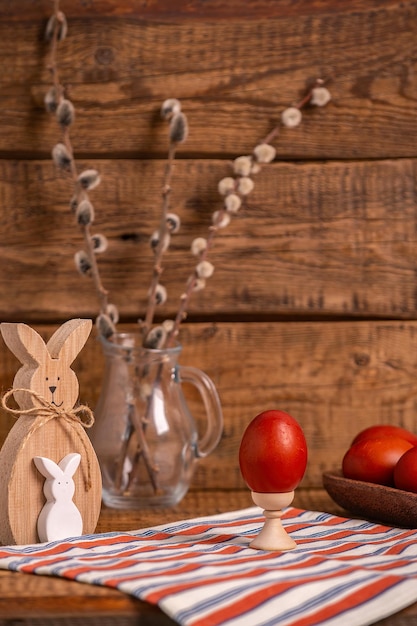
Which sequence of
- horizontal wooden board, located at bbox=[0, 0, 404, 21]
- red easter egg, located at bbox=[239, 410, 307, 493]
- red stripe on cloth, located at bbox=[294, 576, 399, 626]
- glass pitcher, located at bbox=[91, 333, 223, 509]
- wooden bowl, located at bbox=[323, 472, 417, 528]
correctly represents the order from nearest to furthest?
1. red stripe on cloth, located at bbox=[294, 576, 399, 626]
2. red easter egg, located at bbox=[239, 410, 307, 493]
3. wooden bowl, located at bbox=[323, 472, 417, 528]
4. glass pitcher, located at bbox=[91, 333, 223, 509]
5. horizontal wooden board, located at bbox=[0, 0, 404, 21]

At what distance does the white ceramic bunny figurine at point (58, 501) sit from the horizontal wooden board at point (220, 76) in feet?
1.73

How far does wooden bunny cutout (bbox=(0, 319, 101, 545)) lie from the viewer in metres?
0.80

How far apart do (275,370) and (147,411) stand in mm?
247

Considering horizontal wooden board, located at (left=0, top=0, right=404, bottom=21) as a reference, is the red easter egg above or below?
below

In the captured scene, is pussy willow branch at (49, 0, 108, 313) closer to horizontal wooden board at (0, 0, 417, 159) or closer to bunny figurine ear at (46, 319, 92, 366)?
horizontal wooden board at (0, 0, 417, 159)

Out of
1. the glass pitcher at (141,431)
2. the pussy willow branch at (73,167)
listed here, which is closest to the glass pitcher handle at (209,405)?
the glass pitcher at (141,431)

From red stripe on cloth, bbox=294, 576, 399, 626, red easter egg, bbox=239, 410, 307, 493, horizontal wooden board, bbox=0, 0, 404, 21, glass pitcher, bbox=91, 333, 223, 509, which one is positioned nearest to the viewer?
red stripe on cloth, bbox=294, 576, 399, 626

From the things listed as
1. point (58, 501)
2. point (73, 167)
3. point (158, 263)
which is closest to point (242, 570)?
point (58, 501)

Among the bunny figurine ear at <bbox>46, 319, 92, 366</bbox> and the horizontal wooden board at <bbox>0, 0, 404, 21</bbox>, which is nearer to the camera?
the bunny figurine ear at <bbox>46, 319, 92, 366</bbox>

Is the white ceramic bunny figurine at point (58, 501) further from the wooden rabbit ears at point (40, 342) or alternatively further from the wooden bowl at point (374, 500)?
the wooden bowl at point (374, 500)

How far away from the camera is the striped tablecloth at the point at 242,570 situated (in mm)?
603

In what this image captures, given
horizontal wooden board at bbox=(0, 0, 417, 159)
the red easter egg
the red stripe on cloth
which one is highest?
horizontal wooden board at bbox=(0, 0, 417, 159)

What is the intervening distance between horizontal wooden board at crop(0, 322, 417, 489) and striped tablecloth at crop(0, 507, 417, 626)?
336 millimetres

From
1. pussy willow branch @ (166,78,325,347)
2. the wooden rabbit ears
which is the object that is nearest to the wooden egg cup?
the wooden rabbit ears
